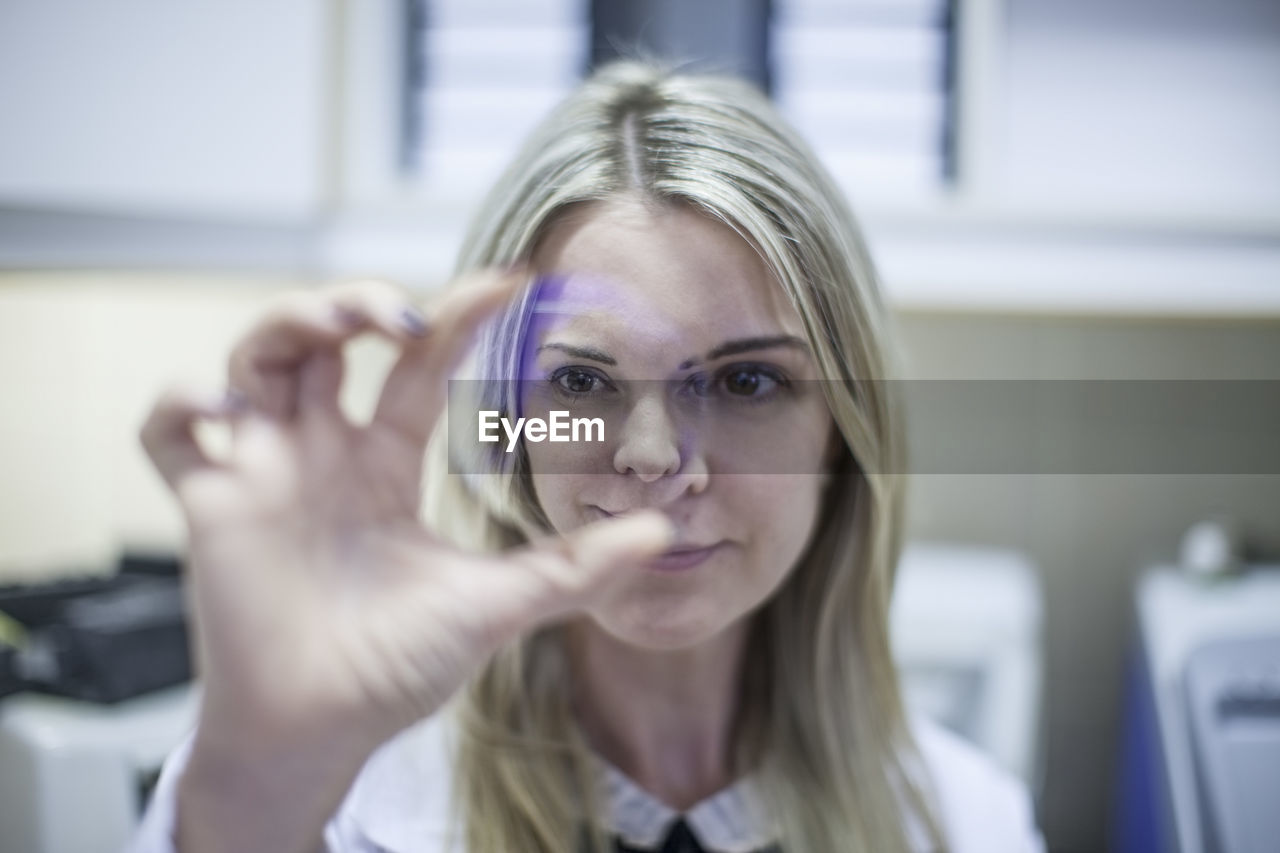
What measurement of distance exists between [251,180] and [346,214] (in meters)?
0.15

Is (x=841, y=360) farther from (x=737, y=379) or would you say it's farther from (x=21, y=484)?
(x=21, y=484)

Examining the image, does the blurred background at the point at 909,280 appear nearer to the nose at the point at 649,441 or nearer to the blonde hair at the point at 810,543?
the blonde hair at the point at 810,543

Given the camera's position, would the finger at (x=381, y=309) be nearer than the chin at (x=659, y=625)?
Yes

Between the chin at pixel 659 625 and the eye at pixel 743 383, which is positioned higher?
the eye at pixel 743 383

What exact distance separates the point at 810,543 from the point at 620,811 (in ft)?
0.76

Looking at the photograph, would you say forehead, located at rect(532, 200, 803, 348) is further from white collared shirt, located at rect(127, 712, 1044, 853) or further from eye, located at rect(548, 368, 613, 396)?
white collared shirt, located at rect(127, 712, 1044, 853)

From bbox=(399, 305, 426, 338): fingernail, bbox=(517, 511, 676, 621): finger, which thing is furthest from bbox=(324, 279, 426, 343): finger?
bbox=(517, 511, 676, 621): finger

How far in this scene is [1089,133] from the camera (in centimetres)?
108

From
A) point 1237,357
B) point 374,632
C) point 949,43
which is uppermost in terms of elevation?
point 949,43

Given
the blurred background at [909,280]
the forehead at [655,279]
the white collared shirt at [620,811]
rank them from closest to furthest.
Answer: the forehead at [655,279] → the white collared shirt at [620,811] → the blurred background at [909,280]

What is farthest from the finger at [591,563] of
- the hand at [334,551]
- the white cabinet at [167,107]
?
the white cabinet at [167,107]

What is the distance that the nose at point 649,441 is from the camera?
16.4 inches

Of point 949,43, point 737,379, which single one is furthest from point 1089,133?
point 737,379

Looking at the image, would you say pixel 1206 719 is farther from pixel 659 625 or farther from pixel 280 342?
pixel 280 342
